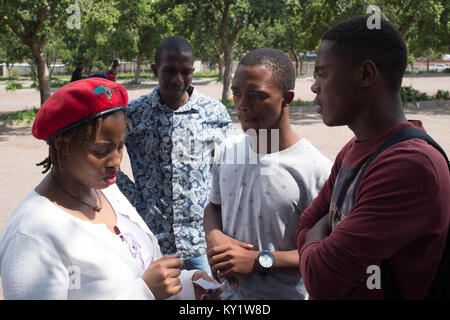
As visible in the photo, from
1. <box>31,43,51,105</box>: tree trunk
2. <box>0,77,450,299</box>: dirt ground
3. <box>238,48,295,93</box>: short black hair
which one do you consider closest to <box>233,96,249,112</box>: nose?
<box>238,48,295,93</box>: short black hair

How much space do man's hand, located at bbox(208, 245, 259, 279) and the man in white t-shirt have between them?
0.05m

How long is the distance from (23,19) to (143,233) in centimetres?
1261

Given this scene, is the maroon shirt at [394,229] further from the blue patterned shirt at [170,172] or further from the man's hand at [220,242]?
the blue patterned shirt at [170,172]

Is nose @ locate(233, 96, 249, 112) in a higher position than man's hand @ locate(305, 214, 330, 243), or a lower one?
higher

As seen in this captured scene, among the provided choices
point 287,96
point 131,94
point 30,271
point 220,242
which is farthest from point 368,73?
point 131,94

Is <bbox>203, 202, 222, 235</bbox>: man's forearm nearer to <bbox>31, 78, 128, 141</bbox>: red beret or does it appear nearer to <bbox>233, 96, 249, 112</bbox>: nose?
<bbox>233, 96, 249, 112</bbox>: nose

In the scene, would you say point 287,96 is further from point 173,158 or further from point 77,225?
point 77,225

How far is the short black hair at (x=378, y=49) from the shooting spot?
4.89 feet

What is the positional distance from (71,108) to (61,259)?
513mm

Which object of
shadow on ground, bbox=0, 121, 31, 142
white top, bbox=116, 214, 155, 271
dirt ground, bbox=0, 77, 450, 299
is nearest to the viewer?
white top, bbox=116, 214, 155, 271

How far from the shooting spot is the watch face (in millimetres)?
1944

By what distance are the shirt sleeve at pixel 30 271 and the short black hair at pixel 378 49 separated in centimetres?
120

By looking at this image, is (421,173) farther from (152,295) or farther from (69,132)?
(69,132)

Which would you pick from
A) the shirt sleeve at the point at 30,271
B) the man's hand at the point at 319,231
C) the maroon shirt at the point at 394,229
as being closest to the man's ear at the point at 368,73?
the maroon shirt at the point at 394,229
